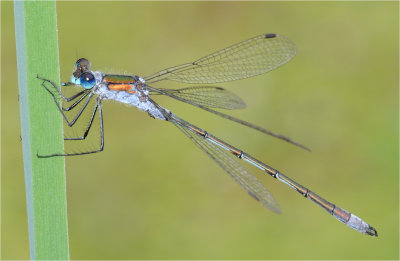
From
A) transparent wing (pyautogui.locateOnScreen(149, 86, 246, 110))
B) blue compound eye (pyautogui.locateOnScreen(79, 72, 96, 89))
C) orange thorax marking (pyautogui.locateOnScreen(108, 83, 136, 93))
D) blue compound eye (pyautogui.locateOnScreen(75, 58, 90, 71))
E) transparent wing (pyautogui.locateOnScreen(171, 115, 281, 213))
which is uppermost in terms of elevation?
blue compound eye (pyautogui.locateOnScreen(75, 58, 90, 71))

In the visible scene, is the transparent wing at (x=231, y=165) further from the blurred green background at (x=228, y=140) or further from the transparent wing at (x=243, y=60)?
the blurred green background at (x=228, y=140)

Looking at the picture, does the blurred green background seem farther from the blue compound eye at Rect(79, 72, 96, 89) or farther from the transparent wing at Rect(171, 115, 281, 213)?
the blue compound eye at Rect(79, 72, 96, 89)

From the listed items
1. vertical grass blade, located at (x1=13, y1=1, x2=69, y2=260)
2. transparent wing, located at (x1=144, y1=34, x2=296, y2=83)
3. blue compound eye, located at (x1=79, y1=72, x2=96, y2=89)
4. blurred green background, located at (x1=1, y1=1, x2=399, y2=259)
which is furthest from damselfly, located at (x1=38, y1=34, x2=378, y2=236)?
vertical grass blade, located at (x1=13, y1=1, x2=69, y2=260)

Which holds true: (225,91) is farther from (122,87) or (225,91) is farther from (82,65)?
(82,65)

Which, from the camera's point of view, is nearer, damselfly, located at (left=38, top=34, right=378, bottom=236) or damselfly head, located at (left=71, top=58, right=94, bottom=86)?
damselfly head, located at (left=71, top=58, right=94, bottom=86)

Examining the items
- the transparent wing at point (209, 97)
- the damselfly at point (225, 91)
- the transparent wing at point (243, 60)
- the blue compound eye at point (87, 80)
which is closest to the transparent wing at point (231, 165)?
the damselfly at point (225, 91)

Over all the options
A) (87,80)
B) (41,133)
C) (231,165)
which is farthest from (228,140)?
(41,133)

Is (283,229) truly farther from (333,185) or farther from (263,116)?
(263,116)

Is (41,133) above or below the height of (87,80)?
below
